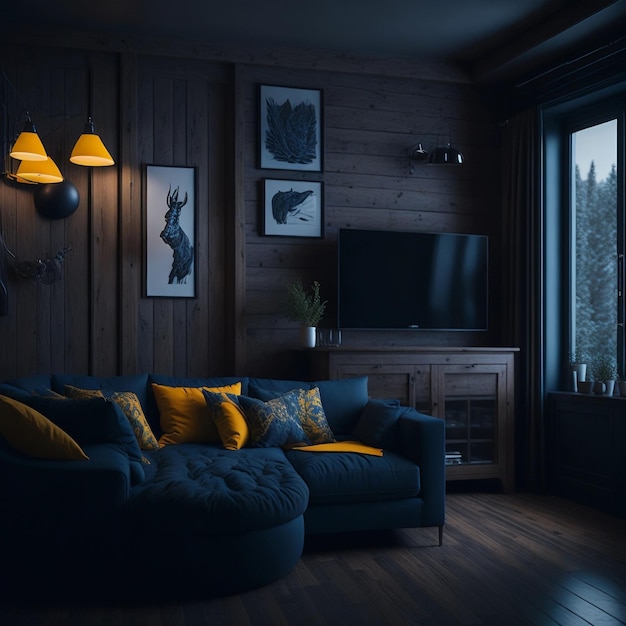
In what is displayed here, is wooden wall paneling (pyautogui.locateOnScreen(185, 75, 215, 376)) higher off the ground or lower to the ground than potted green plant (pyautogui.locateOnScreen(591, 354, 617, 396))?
higher

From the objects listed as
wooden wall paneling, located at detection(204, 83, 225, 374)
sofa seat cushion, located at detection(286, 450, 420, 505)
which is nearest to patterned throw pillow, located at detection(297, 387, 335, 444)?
sofa seat cushion, located at detection(286, 450, 420, 505)

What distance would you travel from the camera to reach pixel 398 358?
474 cm

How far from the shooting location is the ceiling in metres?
4.31

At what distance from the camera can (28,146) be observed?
400 cm

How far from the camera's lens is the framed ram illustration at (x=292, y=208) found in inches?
196

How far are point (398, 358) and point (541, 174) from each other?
1.64m

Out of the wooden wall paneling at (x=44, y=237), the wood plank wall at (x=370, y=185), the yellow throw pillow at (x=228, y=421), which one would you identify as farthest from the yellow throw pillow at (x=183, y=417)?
the wooden wall paneling at (x=44, y=237)

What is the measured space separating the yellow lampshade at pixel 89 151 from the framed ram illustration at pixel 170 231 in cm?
50

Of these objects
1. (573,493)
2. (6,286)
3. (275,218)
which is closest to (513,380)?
(573,493)

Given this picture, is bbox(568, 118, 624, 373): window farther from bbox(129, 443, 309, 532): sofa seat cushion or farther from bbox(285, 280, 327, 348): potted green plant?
bbox(129, 443, 309, 532): sofa seat cushion

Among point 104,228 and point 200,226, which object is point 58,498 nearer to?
point 104,228

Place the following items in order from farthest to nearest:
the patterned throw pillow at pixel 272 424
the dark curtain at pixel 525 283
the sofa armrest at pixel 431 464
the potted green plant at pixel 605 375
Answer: the dark curtain at pixel 525 283 → the potted green plant at pixel 605 375 → the patterned throw pillow at pixel 272 424 → the sofa armrest at pixel 431 464

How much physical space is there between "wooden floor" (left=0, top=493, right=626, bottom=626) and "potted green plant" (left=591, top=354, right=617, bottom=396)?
0.83m

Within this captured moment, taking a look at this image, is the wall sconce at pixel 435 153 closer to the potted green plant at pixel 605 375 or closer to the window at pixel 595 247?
the window at pixel 595 247
